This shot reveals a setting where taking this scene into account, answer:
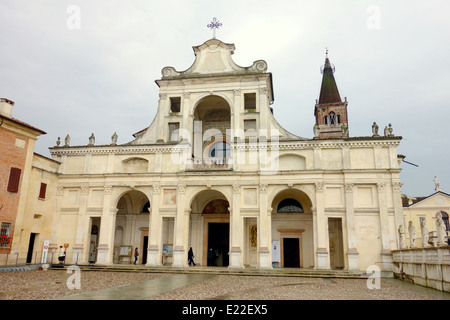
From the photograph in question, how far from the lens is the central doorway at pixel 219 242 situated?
88.6 ft

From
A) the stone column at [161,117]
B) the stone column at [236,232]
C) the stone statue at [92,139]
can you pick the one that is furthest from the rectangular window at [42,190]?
the stone column at [236,232]

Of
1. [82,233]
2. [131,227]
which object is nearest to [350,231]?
[131,227]

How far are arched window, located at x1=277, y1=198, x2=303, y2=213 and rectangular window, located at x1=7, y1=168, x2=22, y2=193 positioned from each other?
18384mm

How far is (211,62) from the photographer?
28109 millimetres

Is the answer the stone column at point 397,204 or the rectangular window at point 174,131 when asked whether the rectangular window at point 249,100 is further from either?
the stone column at point 397,204

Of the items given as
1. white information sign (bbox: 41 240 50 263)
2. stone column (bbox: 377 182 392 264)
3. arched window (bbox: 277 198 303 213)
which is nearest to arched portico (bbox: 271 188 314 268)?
arched window (bbox: 277 198 303 213)

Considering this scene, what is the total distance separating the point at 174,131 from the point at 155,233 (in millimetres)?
A: 7957

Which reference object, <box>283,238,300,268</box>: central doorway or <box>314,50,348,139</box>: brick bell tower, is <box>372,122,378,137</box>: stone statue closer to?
<box>283,238,300,268</box>: central doorway

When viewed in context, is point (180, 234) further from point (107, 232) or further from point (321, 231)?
point (321, 231)

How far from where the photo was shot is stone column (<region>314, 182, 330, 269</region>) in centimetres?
2214

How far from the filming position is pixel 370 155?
77.4ft

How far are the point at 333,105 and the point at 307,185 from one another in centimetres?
3399

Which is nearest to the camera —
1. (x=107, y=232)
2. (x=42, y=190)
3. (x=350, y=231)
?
(x=350, y=231)
